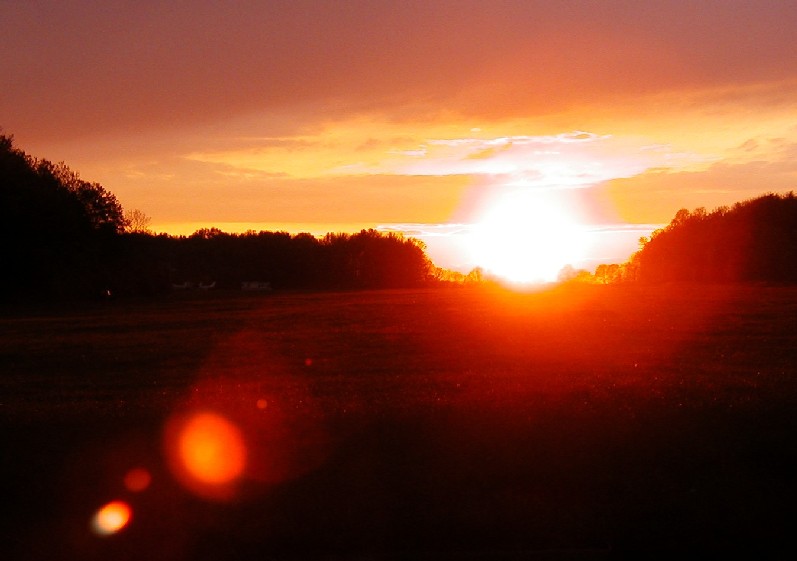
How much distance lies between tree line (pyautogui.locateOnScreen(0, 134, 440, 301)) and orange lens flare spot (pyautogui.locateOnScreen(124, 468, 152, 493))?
55.9 meters

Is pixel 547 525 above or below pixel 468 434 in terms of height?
below

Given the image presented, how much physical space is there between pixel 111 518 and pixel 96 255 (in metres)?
62.3

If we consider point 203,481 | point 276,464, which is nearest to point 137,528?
point 203,481

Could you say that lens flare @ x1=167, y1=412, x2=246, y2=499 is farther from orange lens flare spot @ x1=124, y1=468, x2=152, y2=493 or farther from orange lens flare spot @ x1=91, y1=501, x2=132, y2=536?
orange lens flare spot @ x1=91, y1=501, x2=132, y2=536

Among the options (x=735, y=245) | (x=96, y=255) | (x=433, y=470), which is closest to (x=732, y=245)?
(x=735, y=245)

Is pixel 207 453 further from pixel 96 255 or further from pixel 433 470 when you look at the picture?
pixel 96 255

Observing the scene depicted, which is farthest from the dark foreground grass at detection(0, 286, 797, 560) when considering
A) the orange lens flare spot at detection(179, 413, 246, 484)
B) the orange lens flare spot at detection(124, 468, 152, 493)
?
the orange lens flare spot at detection(179, 413, 246, 484)

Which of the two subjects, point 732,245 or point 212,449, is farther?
point 732,245

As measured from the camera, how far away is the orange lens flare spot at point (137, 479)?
780 cm

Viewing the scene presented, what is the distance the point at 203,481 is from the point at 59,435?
2.00 m

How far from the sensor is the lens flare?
7926 millimetres

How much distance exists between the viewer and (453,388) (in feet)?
Result: 41.7

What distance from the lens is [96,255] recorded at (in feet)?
213

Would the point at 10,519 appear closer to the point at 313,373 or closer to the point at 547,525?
the point at 547,525
